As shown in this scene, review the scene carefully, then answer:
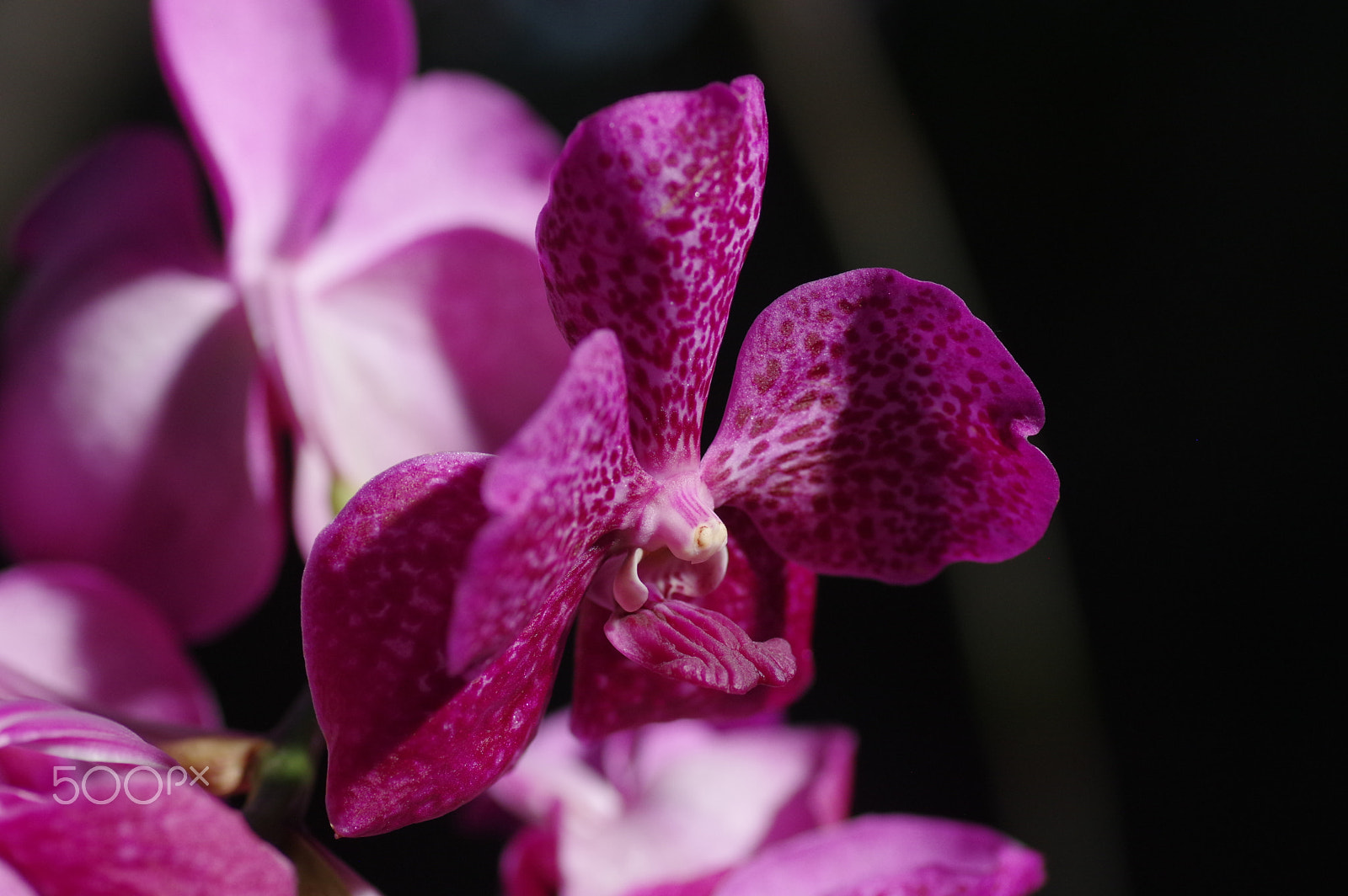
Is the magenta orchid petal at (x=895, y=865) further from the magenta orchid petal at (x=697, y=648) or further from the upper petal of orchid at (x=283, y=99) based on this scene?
the upper petal of orchid at (x=283, y=99)

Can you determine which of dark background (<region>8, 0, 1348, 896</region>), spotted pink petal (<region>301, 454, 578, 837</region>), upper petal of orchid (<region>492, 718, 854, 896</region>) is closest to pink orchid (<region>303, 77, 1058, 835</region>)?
spotted pink petal (<region>301, 454, 578, 837</region>)

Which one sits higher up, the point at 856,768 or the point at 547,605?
the point at 547,605

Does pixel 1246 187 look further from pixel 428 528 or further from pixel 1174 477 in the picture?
pixel 428 528

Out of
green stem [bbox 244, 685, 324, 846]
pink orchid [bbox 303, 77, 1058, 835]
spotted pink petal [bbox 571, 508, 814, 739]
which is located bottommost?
green stem [bbox 244, 685, 324, 846]

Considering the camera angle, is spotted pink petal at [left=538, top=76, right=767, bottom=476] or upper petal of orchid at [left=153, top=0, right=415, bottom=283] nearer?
spotted pink petal at [left=538, top=76, right=767, bottom=476]

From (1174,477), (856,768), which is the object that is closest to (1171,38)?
(1174,477)

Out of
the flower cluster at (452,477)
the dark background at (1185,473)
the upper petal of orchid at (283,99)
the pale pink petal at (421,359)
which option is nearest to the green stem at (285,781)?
the flower cluster at (452,477)

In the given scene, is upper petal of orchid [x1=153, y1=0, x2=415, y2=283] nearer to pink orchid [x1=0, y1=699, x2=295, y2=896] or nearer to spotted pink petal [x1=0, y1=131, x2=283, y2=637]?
spotted pink petal [x1=0, y1=131, x2=283, y2=637]
